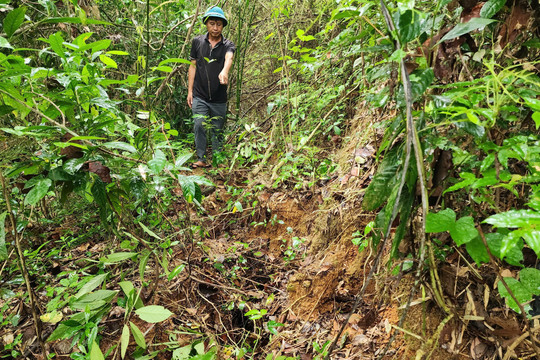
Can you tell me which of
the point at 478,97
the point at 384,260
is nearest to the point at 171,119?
the point at 384,260

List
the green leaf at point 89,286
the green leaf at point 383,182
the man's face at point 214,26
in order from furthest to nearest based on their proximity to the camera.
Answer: the man's face at point 214,26
the green leaf at point 89,286
the green leaf at point 383,182

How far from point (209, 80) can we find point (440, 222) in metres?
3.76

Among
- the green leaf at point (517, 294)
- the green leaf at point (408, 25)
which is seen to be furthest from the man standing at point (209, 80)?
the green leaf at point (517, 294)

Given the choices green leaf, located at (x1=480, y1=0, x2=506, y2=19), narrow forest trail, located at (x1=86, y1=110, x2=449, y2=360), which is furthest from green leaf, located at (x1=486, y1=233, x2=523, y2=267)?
green leaf, located at (x1=480, y1=0, x2=506, y2=19)

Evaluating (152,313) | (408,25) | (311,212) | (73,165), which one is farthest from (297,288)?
(408,25)

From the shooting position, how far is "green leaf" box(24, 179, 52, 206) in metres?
1.14

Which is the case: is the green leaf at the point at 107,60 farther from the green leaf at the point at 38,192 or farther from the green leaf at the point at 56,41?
the green leaf at the point at 38,192

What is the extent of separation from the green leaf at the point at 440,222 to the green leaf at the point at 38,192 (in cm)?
128

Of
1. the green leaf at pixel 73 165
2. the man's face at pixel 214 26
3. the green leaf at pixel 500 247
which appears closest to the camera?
the green leaf at pixel 500 247

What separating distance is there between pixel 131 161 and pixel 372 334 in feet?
4.63

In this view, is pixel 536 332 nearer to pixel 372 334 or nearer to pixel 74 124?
pixel 372 334

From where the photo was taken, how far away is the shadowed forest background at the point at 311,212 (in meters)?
0.91

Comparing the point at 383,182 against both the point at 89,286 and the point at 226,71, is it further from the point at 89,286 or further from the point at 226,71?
the point at 226,71

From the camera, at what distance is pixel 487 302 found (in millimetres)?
1155
